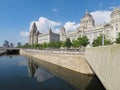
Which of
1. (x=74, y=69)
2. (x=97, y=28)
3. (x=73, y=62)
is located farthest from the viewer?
(x=97, y=28)

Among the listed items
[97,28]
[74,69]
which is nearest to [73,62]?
[74,69]

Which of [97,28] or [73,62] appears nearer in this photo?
[73,62]

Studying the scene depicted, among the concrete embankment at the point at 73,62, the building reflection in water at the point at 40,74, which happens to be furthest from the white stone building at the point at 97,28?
the building reflection in water at the point at 40,74

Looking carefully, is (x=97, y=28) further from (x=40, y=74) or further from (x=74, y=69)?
(x=40, y=74)

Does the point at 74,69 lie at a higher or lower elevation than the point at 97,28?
lower

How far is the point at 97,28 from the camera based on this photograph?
136 meters

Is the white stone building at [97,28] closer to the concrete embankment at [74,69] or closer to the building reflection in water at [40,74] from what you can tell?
the concrete embankment at [74,69]

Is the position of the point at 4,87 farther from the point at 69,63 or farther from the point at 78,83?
the point at 69,63

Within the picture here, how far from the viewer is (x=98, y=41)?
79.6m

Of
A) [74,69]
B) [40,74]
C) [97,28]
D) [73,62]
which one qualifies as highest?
[97,28]

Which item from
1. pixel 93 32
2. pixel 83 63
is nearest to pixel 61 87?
pixel 83 63

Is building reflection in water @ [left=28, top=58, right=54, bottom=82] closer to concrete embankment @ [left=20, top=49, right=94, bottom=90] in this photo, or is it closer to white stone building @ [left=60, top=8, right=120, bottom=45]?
concrete embankment @ [left=20, top=49, right=94, bottom=90]

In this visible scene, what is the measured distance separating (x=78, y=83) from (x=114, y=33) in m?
89.9

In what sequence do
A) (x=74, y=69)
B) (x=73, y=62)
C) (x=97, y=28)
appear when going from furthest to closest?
(x=97, y=28) < (x=73, y=62) < (x=74, y=69)
